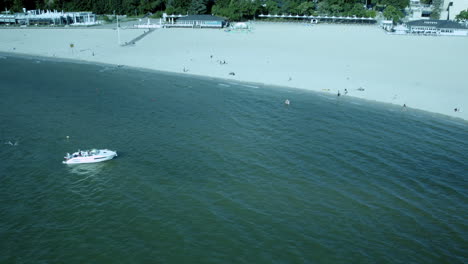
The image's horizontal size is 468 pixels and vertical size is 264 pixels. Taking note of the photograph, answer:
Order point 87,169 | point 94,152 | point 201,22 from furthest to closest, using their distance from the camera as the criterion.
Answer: point 201,22, point 94,152, point 87,169

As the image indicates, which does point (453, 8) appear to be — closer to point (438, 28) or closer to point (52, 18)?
point (438, 28)

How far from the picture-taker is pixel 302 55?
72375mm

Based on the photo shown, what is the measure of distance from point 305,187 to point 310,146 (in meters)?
8.65

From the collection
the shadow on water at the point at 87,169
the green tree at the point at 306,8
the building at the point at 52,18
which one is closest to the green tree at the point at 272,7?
the green tree at the point at 306,8

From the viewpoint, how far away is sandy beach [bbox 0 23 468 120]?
184ft

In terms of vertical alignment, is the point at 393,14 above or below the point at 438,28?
above

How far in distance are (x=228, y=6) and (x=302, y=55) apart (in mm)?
53396

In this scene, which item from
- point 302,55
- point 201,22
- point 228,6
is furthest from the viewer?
point 228,6

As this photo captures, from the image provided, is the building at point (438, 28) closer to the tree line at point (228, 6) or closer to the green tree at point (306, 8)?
the tree line at point (228, 6)

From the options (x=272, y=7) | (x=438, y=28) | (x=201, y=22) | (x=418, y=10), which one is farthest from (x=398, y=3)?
(x=201, y=22)

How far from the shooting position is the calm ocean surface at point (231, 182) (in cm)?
2397

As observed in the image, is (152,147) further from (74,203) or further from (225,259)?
(225,259)

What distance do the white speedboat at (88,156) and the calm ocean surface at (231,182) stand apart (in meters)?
0.62

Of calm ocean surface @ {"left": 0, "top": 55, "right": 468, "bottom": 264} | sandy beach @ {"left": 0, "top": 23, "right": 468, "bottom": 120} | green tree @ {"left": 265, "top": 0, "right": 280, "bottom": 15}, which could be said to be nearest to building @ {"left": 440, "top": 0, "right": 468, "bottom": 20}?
sandy beach @ {"left": 0, "top": 23, "right": 468, "bottom": 120}
